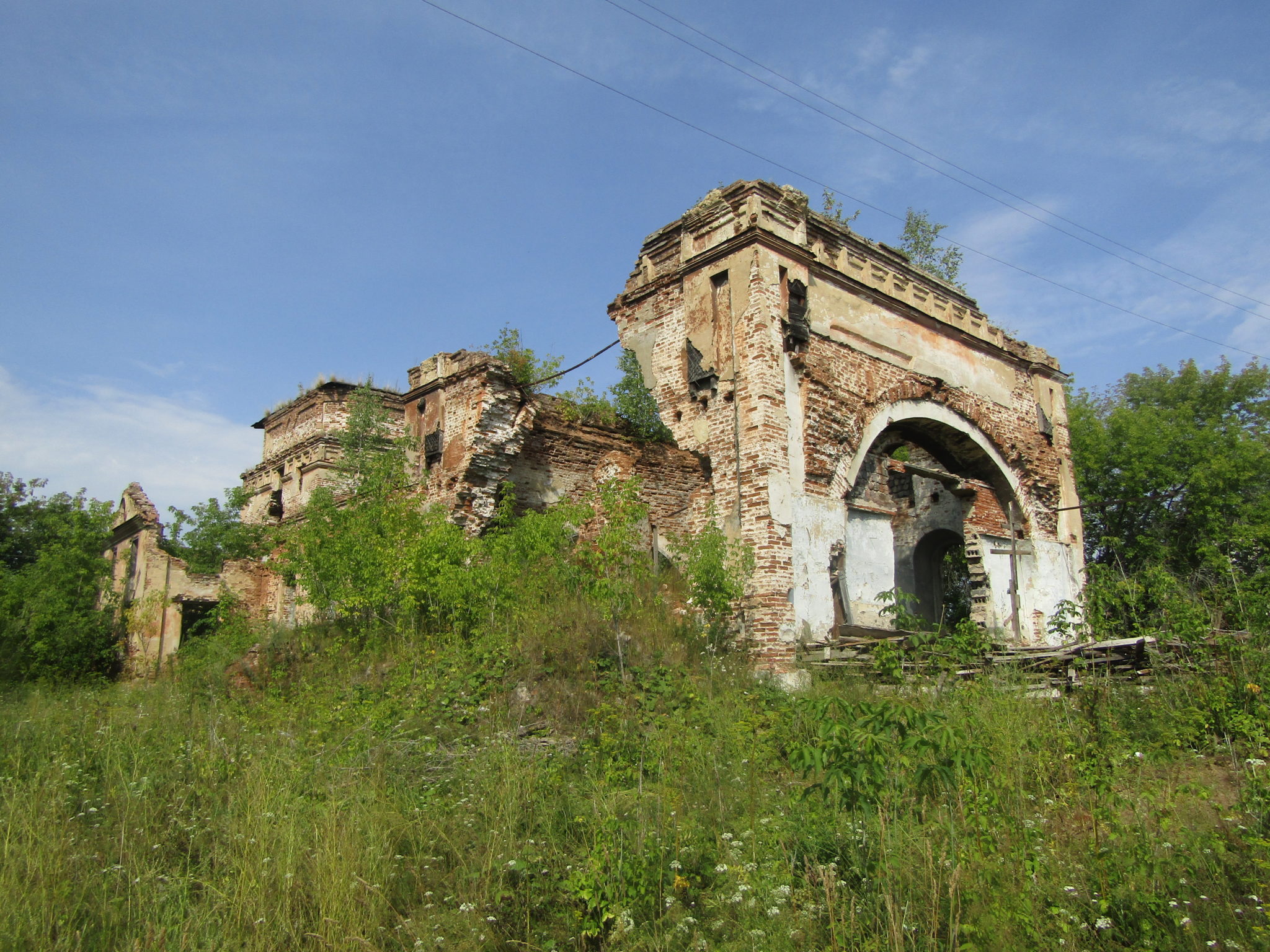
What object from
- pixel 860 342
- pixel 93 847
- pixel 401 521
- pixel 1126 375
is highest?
pixel 1126 375

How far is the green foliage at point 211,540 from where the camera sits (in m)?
20.6

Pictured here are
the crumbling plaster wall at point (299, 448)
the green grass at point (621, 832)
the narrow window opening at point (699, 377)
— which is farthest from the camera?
the crumbling plaster wall at point (299, 448)

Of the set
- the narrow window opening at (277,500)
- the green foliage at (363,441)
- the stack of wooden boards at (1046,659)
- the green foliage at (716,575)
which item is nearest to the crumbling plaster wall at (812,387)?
the green foliage at (716,575)

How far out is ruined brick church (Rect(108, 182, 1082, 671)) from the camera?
1095 cm

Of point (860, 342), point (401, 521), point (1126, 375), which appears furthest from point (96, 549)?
point (1126, 375)

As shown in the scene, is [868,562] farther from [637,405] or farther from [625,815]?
[625,815]

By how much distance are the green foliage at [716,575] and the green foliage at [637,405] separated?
240cm

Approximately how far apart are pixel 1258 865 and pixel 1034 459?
13579 mm

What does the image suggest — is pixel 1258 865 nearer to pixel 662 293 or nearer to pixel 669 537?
pixel 669 537

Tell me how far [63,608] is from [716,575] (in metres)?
13.1

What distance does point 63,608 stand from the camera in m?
15.4

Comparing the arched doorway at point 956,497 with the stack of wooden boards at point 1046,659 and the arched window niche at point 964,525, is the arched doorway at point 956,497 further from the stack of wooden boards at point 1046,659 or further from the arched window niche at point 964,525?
the stack of wooden boards at point 1046,659

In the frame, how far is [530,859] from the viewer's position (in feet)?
13.9

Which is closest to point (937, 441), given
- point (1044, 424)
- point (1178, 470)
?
point (1044, 424)
